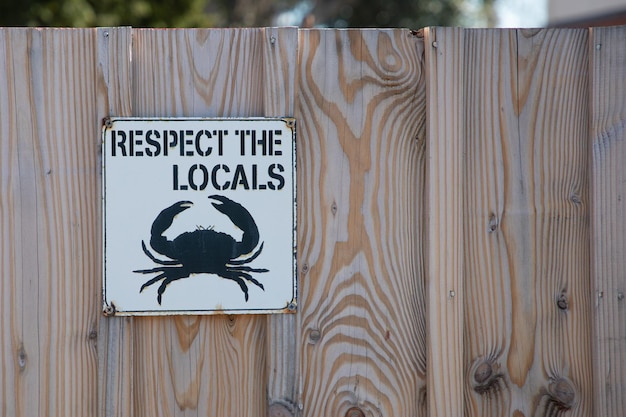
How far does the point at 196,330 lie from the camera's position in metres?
2.18

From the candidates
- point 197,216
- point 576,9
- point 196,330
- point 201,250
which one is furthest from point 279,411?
point 576,9

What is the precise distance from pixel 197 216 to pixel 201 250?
108 millimetres

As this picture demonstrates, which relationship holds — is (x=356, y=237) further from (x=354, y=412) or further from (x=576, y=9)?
(x=576, y=9)

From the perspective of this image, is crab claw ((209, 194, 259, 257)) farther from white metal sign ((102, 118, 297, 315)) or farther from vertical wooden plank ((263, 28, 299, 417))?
vertical wooden plank ((263, 28, 299, 417))

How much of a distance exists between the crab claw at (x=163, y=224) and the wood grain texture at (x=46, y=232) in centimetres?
19

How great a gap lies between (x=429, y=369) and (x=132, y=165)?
1150 millimetres

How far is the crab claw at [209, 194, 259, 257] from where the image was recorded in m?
2.14

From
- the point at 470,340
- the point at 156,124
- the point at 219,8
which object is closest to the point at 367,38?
the point at 156,124

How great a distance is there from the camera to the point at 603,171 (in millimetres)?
2217

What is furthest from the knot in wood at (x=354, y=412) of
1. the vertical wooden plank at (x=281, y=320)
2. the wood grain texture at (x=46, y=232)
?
the wood grain texture at (x=46, y=232)

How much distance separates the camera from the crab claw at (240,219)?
2141mm

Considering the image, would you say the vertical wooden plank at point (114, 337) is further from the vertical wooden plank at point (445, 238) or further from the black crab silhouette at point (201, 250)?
the vertical wooden plank at point (445, 238)

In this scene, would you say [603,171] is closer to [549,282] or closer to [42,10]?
A: [549,282]

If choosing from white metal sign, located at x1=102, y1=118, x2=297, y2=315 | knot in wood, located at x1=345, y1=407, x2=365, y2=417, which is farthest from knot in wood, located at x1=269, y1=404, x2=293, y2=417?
white metal sign, located at x1=102, y1=118, x2=297, y2=315
